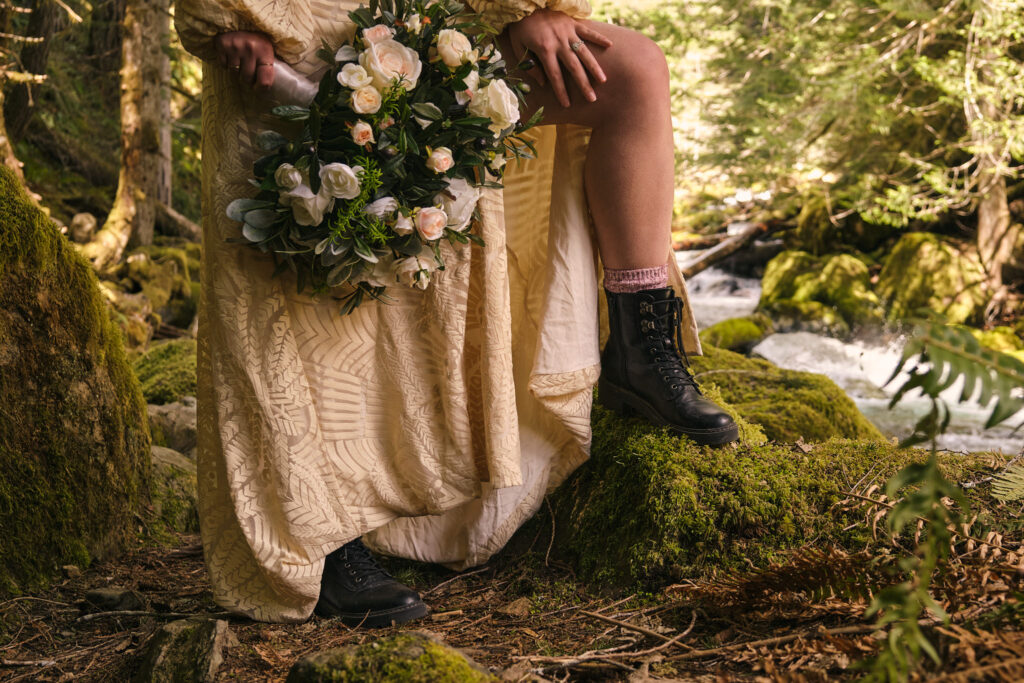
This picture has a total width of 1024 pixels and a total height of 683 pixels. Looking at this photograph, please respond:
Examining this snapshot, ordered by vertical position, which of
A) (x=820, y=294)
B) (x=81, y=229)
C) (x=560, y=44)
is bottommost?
(x=820, y=294)

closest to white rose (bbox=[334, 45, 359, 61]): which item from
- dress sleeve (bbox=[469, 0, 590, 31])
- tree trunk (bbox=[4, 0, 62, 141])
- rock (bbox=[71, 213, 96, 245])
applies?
dress sleeve (bbox=[469, 0, 590, 31])

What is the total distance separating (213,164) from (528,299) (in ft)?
3.26

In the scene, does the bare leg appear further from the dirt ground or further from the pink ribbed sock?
the dirt ground

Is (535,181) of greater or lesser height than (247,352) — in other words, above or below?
above

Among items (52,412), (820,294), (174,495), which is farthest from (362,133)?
(820,294)

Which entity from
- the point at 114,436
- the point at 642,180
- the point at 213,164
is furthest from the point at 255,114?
the point at 114,436

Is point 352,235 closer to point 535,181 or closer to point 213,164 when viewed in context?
point 213,164

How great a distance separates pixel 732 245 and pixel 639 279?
34.3 ft

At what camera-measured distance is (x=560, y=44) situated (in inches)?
81.3

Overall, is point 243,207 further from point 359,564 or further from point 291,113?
point 359,564

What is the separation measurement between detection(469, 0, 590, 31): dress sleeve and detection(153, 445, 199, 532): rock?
2.04 meters

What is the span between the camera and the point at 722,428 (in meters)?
2.21

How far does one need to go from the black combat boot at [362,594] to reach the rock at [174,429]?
1764 mm

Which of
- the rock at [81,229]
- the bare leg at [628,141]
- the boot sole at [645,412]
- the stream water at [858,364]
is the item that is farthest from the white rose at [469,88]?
the rock at [81,229]
